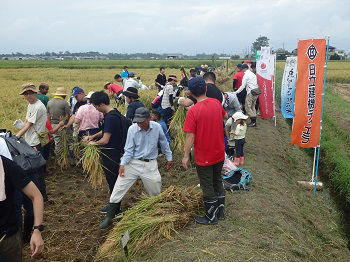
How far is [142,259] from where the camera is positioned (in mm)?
3549

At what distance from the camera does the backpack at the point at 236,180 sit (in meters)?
5.25

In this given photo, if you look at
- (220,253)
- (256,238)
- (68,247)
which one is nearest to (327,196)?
(256,238)

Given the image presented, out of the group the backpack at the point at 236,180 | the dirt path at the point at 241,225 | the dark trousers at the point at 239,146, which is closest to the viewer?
the dirt path at the point at 241,225

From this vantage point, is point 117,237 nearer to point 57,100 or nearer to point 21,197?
point 21,197

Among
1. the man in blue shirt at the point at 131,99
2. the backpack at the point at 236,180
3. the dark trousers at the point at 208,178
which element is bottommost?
the backpack at the point at 236,180

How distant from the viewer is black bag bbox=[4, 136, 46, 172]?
3.58 meters

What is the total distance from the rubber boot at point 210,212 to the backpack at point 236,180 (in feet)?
4.02

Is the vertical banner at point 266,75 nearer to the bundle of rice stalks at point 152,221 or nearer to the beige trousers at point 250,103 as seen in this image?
the beige trousers at point 250,103

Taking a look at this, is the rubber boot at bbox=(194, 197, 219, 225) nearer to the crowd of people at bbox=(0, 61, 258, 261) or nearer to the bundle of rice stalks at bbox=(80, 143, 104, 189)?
the crowd of people at bbox=(0, 61, 258, 261)

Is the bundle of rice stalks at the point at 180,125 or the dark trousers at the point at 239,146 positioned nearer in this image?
the dark trousers at the point at 239,146

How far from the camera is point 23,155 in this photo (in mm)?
3746

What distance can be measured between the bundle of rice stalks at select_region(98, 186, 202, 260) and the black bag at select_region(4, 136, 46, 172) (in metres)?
1.22

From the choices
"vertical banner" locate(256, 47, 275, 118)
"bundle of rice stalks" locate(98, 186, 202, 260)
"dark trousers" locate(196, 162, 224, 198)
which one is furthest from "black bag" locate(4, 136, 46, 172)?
"vertical banner" locate(256, 47, 275, 118)

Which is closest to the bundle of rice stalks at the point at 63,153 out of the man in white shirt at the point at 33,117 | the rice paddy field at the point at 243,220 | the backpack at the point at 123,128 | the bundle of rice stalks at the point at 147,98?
the rice paddy field at the point at 243,220
